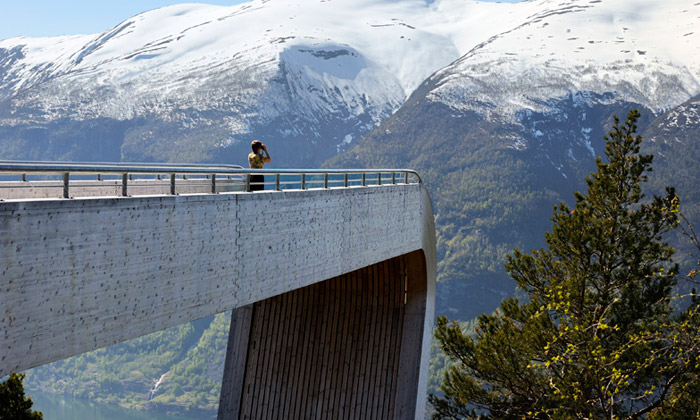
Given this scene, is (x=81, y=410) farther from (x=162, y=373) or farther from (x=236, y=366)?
(x=236, y=366)

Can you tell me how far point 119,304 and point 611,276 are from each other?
13513mm

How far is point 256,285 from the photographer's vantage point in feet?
28.3

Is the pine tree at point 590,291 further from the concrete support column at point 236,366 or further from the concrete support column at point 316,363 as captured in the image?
the concrete support column at point 236,366

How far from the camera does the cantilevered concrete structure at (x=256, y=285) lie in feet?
19.1

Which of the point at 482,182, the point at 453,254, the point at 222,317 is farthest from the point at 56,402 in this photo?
the point at 482,182

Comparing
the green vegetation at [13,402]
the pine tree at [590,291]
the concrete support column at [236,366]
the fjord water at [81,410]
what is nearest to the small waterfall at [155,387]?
the fjord water at [81,410]

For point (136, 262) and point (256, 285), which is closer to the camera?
point (136, 262)

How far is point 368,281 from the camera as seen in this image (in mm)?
15883

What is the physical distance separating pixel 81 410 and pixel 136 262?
191 metres

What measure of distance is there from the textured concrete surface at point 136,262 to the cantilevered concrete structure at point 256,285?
0.01m

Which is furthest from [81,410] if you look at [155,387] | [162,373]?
[162,373]

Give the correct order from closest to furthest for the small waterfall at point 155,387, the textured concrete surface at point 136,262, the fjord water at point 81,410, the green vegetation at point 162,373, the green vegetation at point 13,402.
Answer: the textured concrete surface at point 136,262 → the green vegetation at point 13,402 → the fjord water at point 81,410 → the green vegetation at point 162,373 → the small waterfall at point 155,387

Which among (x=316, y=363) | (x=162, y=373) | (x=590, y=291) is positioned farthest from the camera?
(x=162, y=373)

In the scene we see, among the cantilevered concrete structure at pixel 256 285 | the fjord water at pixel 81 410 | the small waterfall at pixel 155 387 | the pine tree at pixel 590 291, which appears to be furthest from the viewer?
the small waterfall at pixel 155 387
